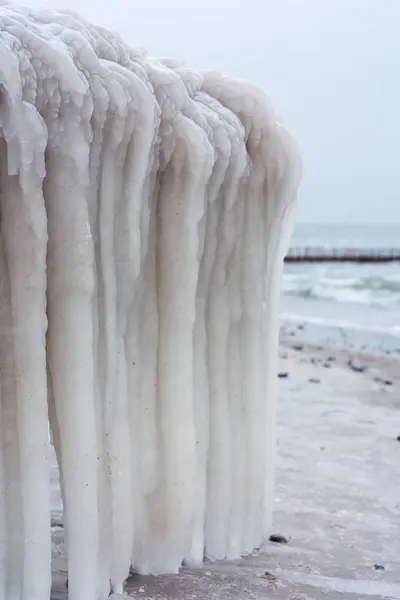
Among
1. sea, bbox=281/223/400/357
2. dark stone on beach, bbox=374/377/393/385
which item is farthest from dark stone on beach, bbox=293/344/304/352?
dark stone on beach, bbox=374/377/393/385

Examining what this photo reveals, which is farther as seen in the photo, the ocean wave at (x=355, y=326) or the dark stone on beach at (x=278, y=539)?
the ocean wave at (x=355, y=326)

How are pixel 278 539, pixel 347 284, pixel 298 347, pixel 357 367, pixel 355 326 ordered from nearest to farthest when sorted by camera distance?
pixel 278 539, pixel 357 367, pixel 298 347, pixel 355 326, pixel 347 284

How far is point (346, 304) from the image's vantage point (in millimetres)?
19703

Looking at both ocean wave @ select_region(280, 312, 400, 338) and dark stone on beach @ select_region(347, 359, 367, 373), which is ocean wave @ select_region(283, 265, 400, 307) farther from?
dark stone on beach @ select_region(347, 359, 367, 373)

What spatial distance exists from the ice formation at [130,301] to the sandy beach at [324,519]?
0.47ft

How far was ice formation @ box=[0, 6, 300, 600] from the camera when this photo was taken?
188 centimetres

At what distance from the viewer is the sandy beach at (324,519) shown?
2.36m

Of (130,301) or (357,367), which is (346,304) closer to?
(357,367)

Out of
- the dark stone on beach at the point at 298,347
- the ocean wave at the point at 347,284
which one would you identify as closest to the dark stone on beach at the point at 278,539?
the dark stone on beach at the point at 298,347

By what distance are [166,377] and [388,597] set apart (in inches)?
44.9

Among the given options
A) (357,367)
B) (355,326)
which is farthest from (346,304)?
(357,367)

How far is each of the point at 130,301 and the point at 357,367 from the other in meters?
7.27

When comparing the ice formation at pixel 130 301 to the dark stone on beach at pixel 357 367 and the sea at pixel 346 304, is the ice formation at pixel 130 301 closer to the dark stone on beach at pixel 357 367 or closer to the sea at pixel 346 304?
the dark stone on beach at pixel 357 367

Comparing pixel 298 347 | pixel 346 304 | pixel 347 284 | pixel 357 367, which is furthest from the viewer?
pixel 347 284
